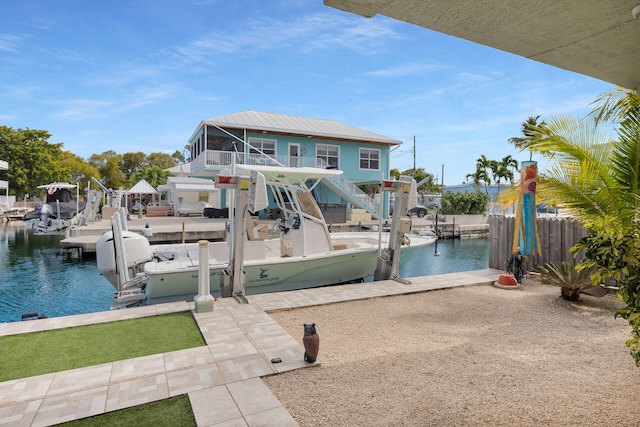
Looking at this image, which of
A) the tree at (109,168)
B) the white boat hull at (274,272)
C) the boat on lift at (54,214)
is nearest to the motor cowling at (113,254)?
the white boat hull at (274,272)

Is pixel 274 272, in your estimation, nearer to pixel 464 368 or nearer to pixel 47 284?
pixel 464 368

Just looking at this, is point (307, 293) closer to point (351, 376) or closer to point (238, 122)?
point (351, 376)

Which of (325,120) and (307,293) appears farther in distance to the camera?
(325,120)

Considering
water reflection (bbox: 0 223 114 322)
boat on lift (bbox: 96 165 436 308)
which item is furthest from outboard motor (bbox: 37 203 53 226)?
boat on lift (bbox: 96 165 436 308)

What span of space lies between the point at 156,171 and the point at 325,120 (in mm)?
27827

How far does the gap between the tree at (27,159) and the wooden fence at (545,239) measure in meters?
43.8

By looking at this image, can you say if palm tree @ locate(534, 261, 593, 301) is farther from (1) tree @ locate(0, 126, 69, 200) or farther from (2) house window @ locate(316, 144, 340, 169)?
(1) tree @ locate(0, 126, 69, 200)

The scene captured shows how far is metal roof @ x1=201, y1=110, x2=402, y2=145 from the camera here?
21188 millimetres

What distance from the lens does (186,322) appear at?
519cm

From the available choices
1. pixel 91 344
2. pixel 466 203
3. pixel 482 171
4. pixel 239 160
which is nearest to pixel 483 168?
pixel 482 171

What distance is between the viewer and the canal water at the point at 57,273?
30.2ft

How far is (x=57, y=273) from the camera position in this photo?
41.0 feet

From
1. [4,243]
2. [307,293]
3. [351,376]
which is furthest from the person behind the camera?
[4,243]

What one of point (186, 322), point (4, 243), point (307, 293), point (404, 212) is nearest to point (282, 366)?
point (186, 322)
